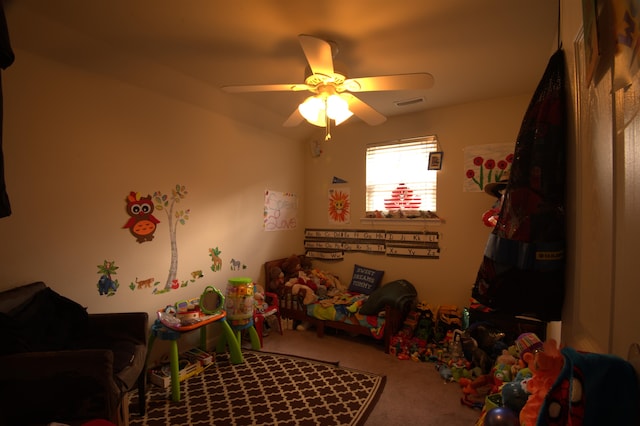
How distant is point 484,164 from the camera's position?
3.01 m

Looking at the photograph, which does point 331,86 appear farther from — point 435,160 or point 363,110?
point 435,160

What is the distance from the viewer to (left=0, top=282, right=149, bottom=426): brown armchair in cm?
122

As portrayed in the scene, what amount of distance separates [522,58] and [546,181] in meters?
1.67

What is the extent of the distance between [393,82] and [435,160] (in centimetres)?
169

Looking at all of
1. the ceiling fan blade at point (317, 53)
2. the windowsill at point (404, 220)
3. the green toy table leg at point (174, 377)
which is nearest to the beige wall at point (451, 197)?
the windowsill at point (404, 220)

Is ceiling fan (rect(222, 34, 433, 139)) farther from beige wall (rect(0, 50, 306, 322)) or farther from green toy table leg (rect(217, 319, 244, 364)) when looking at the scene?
green toy table leg (rect(217, 319, 244, 364))

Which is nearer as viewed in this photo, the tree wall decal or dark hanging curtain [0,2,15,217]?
dark hanging curtain [0,2,15,217]

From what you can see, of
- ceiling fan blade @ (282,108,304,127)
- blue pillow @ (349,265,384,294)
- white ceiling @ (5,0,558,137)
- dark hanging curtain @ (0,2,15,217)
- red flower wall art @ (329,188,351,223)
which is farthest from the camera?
red flower wall art @ (329,188,351,223)

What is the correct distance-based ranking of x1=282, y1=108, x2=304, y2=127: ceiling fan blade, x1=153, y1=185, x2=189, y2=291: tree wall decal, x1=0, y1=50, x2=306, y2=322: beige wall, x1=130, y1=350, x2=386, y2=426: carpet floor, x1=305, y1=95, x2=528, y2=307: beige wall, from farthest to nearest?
1. x1=305, y1=95, x2=528, y2=307: beige wall
2. x1=153, y1=185, x2=189, y2=291: tree wall decal
3. x1=282, y1=108, x2=304, y2=127: ceiling fan blade
4. x1=130, y1=350, x2=386, y2=426: carpet floor
5. x1=0, y1=50, x2=306, y2=322: beige wall

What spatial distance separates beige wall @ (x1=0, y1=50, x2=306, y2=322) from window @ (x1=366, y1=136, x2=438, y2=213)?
5.19 ft

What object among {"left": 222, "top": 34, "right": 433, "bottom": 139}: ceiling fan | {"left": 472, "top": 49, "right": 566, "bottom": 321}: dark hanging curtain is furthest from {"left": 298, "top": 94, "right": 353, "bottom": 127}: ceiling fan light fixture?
{"left": 472, "top": 49, "right": 566, "bottom": 321}: dark hanging curtain

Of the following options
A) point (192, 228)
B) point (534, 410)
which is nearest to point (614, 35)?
point (534, 410)

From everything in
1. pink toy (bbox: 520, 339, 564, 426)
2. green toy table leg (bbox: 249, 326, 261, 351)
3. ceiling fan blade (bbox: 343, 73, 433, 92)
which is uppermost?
ceiling fan blade (bbox: 343, 73, 433, 92)

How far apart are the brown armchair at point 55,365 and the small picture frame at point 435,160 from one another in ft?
10.1
